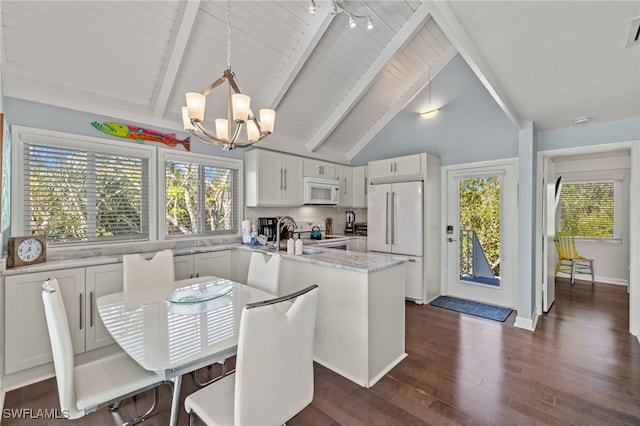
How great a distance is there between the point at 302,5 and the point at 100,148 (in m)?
2.53

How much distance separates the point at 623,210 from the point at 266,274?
636 cm

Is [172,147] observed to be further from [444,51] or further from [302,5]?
[444,51]

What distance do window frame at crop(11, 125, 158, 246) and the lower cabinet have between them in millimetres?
509

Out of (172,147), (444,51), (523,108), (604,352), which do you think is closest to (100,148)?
(172,147)

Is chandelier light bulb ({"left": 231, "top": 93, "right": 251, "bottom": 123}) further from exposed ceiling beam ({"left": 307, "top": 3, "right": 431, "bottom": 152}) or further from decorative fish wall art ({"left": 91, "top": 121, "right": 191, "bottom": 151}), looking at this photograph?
exposed ceiling beam ({"left": 307, "top": 3, "right": 431, "bottom": 152})

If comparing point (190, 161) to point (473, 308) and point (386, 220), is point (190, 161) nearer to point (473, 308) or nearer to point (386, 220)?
point (386, 220)

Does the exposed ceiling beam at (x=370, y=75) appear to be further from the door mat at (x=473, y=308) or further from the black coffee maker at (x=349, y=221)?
the door mat at (x=473, y=308)

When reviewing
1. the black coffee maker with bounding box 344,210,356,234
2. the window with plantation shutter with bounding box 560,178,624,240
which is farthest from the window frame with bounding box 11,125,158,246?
the window with plantation shutter with bounding box 560,178,624,240

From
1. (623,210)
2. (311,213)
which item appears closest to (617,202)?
(623,210)

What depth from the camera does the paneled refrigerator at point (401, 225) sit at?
13.4 feet

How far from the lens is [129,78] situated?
283cm

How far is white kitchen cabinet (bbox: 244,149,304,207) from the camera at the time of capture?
13.0 feet

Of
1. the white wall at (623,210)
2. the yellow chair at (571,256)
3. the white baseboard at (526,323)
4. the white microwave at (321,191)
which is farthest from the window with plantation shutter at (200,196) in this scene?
the yellow chair at (571,256)

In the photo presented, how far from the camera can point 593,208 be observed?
17.2ft
